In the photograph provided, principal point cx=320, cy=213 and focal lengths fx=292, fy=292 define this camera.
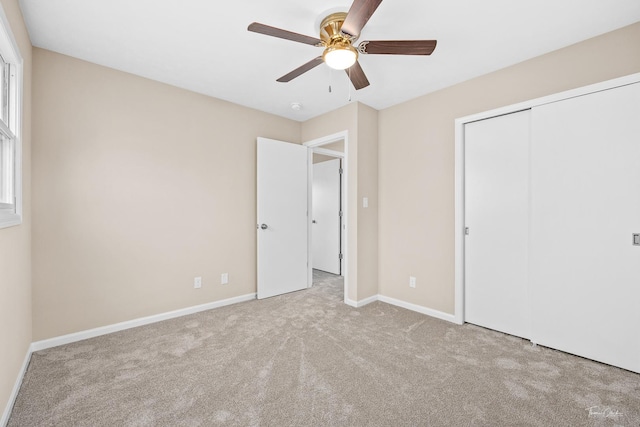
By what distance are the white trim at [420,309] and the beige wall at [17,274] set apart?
325 centimetres

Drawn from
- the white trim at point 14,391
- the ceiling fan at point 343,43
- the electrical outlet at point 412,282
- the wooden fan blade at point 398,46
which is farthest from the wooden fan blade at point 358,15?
the white trim at point 14,391

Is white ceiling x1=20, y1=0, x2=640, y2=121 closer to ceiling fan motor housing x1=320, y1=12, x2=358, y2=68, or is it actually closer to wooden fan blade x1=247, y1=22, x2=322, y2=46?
ceiling fan motor housing x1=320, y1=12, x2=358, y2=68

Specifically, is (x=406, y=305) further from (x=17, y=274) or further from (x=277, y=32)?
(x=17, y=274)

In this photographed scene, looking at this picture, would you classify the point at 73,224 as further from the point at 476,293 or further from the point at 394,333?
the point at 476,293

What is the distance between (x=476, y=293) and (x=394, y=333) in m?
0.93

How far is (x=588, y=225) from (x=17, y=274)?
13.2 feet

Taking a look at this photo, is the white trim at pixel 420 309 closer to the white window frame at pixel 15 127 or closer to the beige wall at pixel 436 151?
the beige wall at pixel 436 151

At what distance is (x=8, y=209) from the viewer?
1.76 meters

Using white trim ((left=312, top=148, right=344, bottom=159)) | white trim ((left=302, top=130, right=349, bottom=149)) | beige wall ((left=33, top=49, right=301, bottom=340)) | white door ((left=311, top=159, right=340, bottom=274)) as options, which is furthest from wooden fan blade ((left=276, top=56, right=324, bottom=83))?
white door ((left=311, top=159, right=340, bottom=274))

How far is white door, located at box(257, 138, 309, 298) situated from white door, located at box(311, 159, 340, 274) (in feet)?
3.28

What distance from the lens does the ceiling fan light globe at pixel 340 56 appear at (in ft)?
6.05

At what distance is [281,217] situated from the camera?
3908 millimetres

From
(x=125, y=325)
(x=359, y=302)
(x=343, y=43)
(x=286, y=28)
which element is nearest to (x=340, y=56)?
(x=343, y=43)

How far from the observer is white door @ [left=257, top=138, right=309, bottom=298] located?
375 cm
